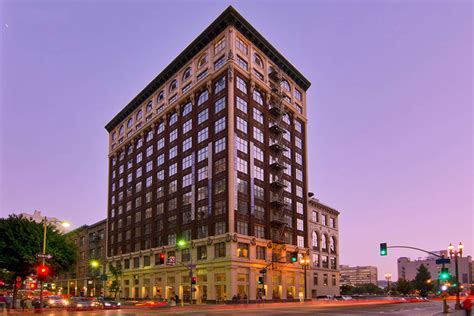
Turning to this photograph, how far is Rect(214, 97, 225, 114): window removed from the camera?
7956cm

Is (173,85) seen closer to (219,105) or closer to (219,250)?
(219,105)

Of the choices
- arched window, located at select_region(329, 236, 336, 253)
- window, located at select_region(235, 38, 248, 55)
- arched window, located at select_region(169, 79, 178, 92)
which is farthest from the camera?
arched window, located at select_region(329, 236, 336, 253)

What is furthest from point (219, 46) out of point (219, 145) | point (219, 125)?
point (219, 145)

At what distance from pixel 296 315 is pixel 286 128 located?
5793 centimetres

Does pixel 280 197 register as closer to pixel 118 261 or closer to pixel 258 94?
pixel 258 94

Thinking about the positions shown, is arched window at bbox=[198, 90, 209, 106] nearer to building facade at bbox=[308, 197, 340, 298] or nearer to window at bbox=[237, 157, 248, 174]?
window at bbox=[237, 157, 248, 174]

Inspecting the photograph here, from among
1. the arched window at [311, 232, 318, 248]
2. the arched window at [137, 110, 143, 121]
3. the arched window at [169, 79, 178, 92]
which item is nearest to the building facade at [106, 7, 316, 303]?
the arched window at [169, 79, 178, 92]

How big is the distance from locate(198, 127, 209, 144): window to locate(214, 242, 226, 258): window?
19.5 meters

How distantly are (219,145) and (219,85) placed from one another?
11226 mm

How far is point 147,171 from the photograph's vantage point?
105438 mm

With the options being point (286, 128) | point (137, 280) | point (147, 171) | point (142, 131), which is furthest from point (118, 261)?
point (286, 128)

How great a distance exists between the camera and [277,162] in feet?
279

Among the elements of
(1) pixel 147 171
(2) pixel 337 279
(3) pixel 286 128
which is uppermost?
(3) pixel 286 128

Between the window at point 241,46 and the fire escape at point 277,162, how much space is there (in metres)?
7.93
